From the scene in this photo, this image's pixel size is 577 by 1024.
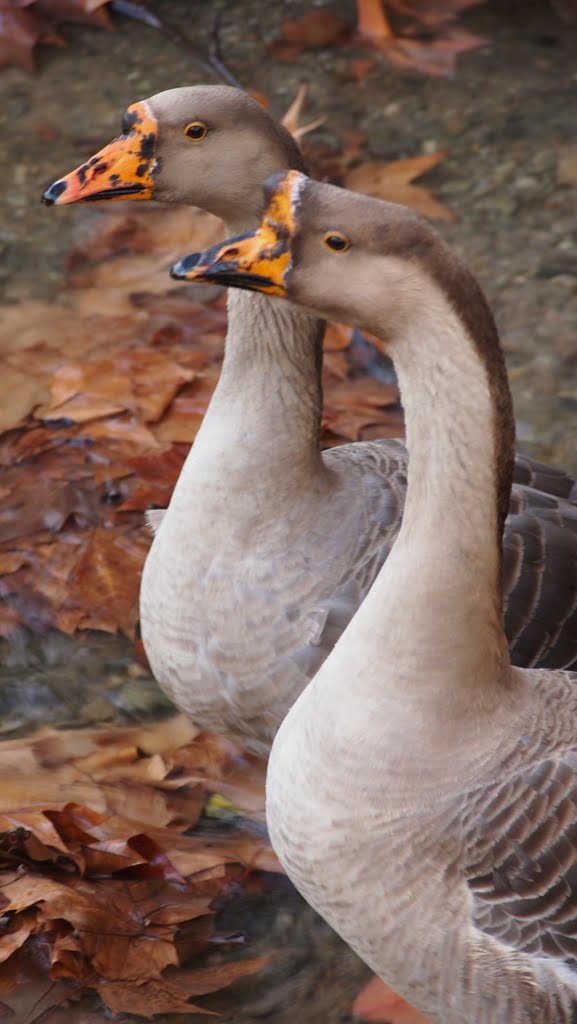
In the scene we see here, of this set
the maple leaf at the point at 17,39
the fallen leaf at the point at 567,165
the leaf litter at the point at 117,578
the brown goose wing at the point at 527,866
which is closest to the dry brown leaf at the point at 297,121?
the leaf litter at the point at 117,578

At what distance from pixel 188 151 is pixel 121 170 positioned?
0.16 metres

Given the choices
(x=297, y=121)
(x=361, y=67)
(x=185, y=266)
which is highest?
(x=185, y=266)

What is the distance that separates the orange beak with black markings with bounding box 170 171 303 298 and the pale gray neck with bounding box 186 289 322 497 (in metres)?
0.81

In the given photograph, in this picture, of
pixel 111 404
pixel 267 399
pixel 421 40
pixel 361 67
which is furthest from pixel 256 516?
pixel 421 40

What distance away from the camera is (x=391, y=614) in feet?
8.47

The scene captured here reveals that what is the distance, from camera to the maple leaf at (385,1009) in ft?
10.5

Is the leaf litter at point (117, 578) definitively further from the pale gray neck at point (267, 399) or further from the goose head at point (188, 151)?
the goose head at point (188, 151)

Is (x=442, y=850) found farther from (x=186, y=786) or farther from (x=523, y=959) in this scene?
(x=186, y=786)

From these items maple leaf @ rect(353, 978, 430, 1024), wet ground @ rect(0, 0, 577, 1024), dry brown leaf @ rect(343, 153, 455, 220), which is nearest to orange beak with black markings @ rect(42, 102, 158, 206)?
wet ground @ rect(0, 0, 577, 1024)

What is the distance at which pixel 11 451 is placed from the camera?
4629 mm

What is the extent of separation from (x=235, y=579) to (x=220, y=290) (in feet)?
7.36

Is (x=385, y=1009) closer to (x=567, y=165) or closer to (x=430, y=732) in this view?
(x=430, y=732)

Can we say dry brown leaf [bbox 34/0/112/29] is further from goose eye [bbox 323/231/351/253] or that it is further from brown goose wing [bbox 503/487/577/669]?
goose eye [bbox 323/231/351/253]

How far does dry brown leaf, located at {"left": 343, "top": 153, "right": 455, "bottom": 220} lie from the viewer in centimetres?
550
